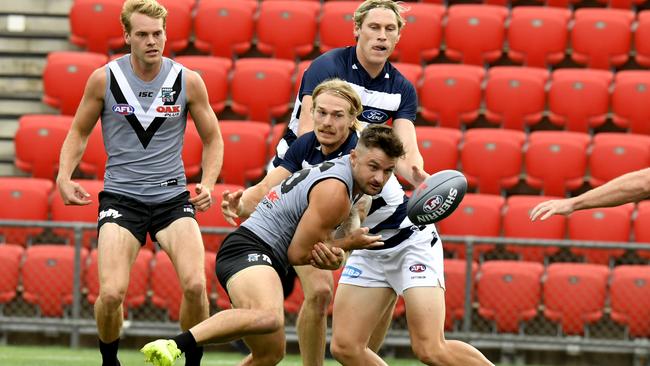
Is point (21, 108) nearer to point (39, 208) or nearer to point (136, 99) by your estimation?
point (39, 208)

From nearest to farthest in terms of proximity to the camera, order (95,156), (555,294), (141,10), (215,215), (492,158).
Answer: (141,10)
(555,294)
(215,215)
(492,158)
(95,156)

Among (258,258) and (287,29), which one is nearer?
(258,258)

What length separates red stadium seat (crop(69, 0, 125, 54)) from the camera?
13.7 meters

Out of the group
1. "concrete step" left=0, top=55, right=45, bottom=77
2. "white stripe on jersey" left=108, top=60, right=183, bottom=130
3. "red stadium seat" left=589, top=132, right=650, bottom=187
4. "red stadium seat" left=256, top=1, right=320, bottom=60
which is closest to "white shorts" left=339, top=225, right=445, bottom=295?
"white stripe on jersey" left=108, top=60, right=183, bottom=130

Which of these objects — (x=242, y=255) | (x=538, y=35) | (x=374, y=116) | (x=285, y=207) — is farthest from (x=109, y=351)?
(x=538, y=35)

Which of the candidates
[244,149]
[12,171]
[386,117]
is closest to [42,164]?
[12,171]

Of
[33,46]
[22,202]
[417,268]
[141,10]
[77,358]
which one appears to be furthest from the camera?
[33,46]

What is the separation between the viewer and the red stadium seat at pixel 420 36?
44.1ft

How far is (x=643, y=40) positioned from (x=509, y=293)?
3824 millimetres

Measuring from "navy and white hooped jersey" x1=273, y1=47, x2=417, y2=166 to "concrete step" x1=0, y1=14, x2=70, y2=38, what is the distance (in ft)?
24.4

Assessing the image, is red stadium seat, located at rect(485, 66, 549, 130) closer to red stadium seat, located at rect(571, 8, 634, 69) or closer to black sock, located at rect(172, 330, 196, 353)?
red stadium seat, located at rect(571, 8, 634, 69)

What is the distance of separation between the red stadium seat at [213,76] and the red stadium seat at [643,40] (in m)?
4.18

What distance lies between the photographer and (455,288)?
10.7 m

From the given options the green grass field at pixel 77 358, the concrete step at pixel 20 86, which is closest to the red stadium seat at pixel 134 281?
the green grass field at pixel 77 358
